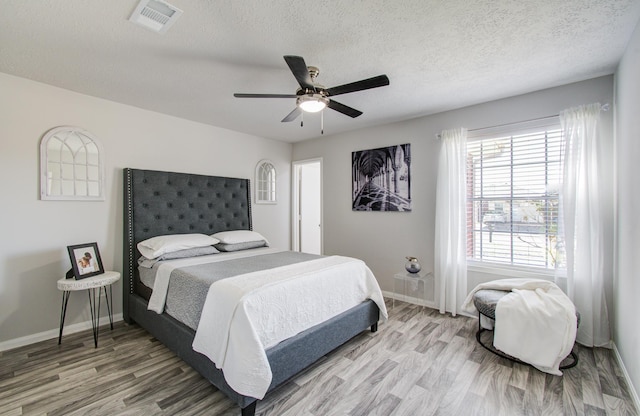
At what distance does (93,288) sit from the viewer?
2.87m

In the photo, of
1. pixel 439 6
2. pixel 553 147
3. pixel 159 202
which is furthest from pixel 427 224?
pixel 159 202

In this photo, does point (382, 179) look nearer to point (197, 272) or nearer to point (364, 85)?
point (364, 85)

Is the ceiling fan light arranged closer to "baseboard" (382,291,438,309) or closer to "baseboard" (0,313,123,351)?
"baseboard" (382,291,438,309)

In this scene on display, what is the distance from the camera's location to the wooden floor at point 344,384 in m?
1.82

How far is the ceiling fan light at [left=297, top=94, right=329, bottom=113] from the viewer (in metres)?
2.14

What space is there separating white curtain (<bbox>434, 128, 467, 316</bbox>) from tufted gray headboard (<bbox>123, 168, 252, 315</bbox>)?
8.90ft

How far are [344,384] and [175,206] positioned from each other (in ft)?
9.09

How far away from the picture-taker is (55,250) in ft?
9.15

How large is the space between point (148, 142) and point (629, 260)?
15.4 ft

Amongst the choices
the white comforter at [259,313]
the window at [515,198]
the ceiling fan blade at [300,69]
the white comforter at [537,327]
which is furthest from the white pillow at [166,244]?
the window at [515,198]

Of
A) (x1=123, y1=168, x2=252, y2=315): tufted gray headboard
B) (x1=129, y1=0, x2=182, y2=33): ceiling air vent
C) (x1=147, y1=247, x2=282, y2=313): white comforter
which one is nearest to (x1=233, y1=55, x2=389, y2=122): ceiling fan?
(x1=129, y1=0, x2=182, y2=33): ceiling air vent

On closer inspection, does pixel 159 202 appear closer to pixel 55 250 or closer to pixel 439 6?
pixel 55 250

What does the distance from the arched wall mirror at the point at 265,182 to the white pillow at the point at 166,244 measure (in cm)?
152

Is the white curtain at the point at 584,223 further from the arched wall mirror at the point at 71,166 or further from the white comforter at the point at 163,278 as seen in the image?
the arched wall mirror at the point at 71,166
